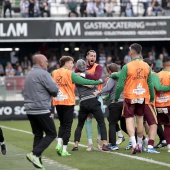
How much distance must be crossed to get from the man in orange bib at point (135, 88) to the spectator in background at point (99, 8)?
22825 millimetres

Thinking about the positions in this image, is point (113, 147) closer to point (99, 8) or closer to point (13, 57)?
point (99, 8)

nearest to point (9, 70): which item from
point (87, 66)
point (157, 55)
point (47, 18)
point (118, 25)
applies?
point (47, 18)

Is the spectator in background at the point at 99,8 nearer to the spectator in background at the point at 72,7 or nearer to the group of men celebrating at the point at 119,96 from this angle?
the spectator in background at the point at 72,7

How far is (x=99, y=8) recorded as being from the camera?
36656 mm

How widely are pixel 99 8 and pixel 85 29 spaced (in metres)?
1.32

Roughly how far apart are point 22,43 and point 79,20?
4.60 meters

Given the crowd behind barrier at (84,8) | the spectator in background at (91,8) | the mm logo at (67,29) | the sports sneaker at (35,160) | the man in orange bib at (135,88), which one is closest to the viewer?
the sports sneaker at (35,160)

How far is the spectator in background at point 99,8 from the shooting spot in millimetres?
36344

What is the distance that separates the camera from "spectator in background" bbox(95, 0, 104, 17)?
36344 mm

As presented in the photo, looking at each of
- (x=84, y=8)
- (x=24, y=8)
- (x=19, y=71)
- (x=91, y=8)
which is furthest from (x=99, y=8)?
(x=19, y=71)

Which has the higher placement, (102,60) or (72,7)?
(72,7)

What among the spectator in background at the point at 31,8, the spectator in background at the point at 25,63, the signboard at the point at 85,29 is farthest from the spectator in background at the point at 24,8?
the spectator in background at the point at 25,63

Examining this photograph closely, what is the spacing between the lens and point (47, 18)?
36.1 m

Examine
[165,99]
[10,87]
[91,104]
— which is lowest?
[10,87]
